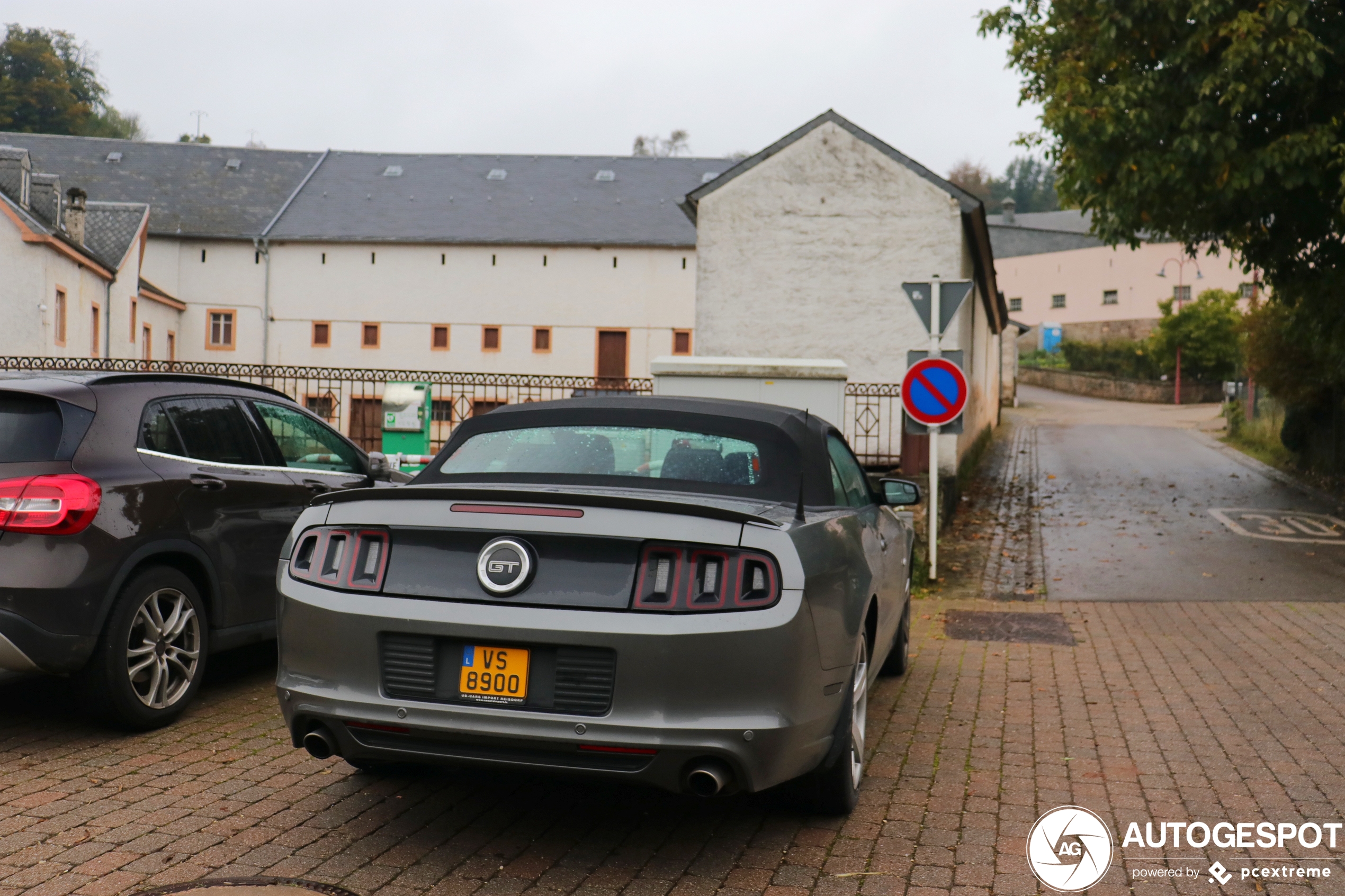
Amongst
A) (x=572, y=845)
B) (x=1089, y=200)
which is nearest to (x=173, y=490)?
(x=572, y=845)

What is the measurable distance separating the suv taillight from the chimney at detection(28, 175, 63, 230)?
36220 mm

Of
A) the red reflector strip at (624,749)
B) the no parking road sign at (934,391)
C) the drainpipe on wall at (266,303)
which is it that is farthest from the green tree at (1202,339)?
the red reflector strip at (624,749)

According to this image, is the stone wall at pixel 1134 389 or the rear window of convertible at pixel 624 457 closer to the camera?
the rear window of convertible at pixel 624 457

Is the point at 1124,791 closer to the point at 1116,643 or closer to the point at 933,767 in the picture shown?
the point at 933,767

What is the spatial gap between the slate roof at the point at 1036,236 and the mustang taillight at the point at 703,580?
83.3m

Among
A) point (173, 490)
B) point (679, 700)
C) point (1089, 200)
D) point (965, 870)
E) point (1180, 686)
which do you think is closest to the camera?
point (679, 700)

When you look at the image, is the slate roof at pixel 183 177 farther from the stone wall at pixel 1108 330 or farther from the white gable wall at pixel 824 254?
the stone wall at pixel 1108 330

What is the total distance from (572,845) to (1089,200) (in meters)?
11.9

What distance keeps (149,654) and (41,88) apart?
75.2 meters

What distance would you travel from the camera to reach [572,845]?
3957 millimetres

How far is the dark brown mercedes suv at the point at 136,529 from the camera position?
187 inches

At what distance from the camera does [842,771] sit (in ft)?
13.6

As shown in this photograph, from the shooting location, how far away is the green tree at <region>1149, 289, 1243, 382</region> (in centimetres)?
5241

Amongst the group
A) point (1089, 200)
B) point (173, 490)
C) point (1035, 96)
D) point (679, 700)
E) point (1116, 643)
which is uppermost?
point (1035, 96)
